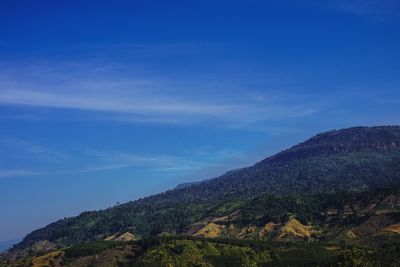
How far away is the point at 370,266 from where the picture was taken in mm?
179375

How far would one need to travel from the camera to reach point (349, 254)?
180375 millimetres

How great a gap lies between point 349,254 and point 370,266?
22.9 feet
